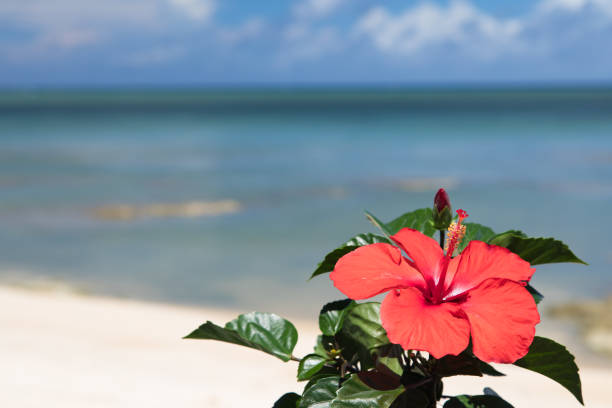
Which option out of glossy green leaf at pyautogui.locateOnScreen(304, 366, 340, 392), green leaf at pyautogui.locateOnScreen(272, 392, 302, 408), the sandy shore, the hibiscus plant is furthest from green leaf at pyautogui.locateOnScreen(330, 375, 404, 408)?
the sandy shore

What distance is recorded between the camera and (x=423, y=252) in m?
0.89

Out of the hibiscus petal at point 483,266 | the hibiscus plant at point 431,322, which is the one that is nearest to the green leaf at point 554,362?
the hibiscus plant at point 431,322

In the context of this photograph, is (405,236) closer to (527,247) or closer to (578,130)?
(527,247)

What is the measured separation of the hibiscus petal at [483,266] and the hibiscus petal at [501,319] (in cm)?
3

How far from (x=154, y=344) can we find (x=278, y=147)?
567 inches

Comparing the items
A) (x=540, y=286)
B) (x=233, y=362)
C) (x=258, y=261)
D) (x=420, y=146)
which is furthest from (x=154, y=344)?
(x=420, y=146)

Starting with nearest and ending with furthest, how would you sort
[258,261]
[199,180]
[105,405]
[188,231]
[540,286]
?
[105,405]
[540,286]
[258,261]
[188,231]
[199,180]

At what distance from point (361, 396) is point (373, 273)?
0.54 ft

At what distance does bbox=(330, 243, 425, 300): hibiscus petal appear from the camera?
0.83 m

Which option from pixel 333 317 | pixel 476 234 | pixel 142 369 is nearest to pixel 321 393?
pixel 333 317

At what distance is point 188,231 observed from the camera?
280 inches

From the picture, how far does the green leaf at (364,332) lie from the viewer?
0.92 m

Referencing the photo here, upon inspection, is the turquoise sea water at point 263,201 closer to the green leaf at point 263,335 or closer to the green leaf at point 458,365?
the green leaf at point 263,335

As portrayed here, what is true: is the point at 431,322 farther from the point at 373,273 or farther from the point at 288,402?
the point at 288,402
